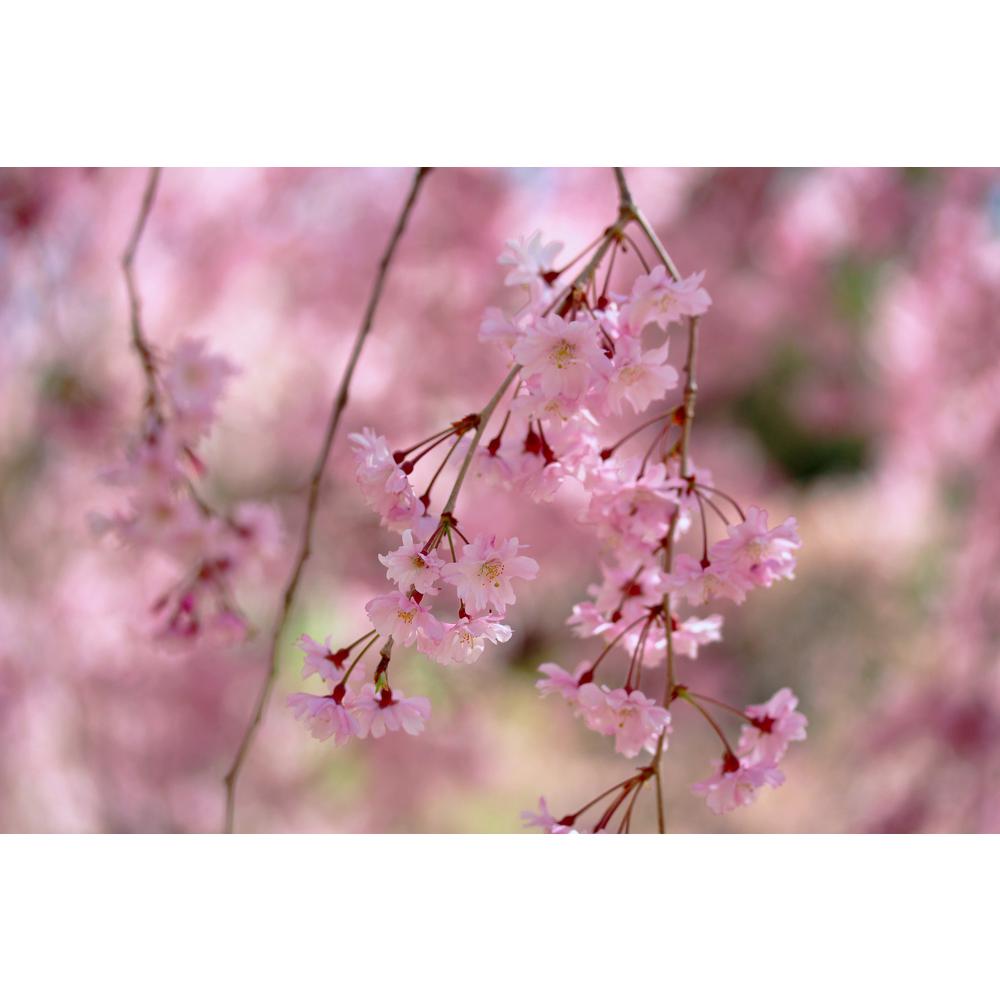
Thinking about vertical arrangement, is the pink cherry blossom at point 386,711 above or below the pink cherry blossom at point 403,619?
below

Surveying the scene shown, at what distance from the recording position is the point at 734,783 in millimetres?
640

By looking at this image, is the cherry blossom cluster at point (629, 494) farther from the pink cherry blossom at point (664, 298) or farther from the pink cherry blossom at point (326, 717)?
the pink cherry blossom at point (326, 717)

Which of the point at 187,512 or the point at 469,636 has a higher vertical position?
the point at 187,512

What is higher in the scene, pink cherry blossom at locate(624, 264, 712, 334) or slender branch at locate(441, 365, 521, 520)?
pink cherry blossom at locate(624, 264, 712, 334)

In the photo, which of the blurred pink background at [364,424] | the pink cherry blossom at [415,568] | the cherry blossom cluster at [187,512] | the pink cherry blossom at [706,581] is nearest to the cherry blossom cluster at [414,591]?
the pink cherry blossom at [415,568]

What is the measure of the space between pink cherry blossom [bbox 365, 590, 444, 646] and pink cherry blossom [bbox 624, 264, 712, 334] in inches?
8.1

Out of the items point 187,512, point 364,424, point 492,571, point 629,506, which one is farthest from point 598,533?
point 364,424

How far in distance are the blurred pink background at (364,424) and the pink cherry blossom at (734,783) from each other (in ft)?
3.84

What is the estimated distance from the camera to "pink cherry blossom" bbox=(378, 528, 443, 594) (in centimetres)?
53

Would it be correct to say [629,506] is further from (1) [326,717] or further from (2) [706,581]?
(1) [326,717]

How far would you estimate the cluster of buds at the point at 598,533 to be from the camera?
0.55m

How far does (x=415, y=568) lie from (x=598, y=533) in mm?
174
